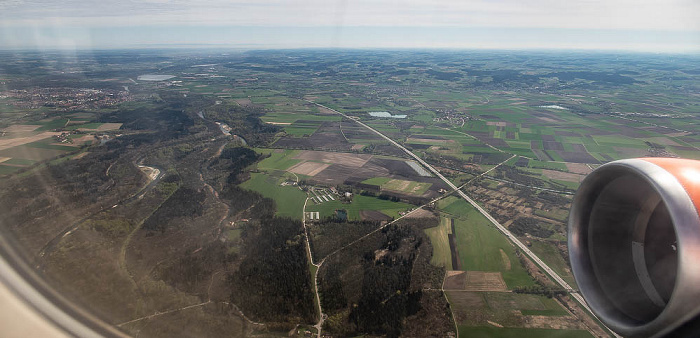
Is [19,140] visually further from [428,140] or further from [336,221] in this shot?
[428,140]

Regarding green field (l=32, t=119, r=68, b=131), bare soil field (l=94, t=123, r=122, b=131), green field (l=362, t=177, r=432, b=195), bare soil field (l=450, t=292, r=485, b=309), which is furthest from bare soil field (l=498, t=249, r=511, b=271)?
bare soil field (l=94, t=123, r=122, b=131)

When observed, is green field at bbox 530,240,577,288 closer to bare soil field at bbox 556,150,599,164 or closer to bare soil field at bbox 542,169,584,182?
bare soil field at bbox 542,169,584,182

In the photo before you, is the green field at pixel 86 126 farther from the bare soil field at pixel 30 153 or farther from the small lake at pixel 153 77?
the small lake at pixel 153 77

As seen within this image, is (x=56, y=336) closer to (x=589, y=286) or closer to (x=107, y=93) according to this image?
(x=589, y=286)

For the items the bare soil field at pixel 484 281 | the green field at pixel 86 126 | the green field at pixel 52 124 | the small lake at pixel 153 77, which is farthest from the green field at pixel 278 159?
the small lake at pixel 153 77

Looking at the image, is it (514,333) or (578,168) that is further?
(578,168)

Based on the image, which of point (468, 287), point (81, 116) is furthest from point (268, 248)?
point (81, 116)

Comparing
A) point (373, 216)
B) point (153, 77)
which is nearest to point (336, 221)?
point (373, 216)
